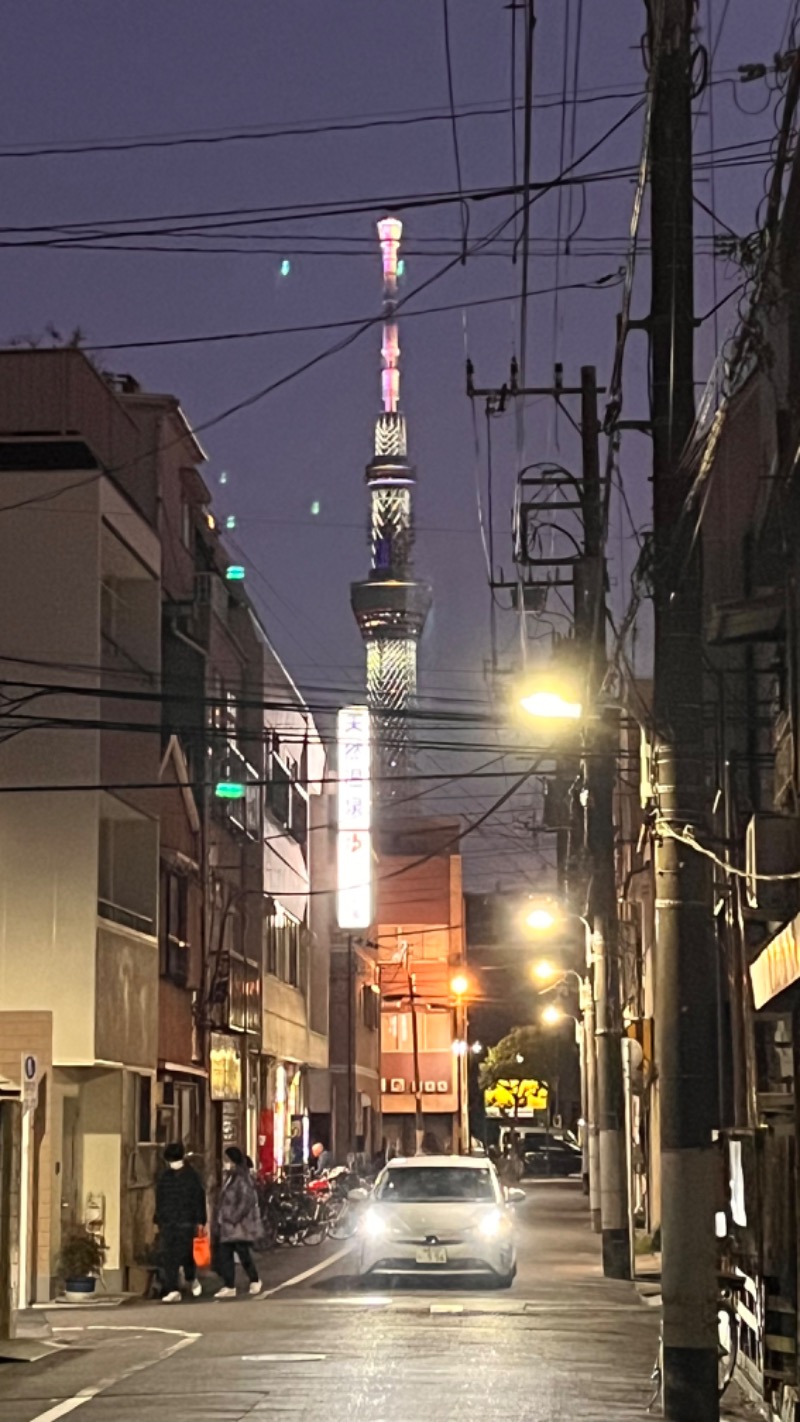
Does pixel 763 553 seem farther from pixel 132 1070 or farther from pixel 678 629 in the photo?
pixel 132 1070

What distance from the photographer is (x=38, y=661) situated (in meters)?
27.8

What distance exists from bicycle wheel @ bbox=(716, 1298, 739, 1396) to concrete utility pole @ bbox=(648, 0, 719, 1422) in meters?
0.43

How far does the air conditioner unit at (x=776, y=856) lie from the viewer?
14062 mm

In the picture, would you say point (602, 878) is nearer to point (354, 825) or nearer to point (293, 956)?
point (293, 956)

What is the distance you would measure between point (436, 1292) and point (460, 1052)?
2427 inches

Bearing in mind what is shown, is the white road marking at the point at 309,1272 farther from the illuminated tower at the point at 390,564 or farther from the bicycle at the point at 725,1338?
the illuminated tower at the point at 390,564

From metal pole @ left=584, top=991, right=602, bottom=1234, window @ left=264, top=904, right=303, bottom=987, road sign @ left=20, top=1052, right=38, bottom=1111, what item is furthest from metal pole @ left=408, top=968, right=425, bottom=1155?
road sign @ left=20, top=1052, right=38, bottom=1111

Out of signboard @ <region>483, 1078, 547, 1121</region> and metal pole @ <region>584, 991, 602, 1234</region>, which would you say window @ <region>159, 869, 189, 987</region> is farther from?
signboard @ <region>483, 1078, 547, 1121</region>

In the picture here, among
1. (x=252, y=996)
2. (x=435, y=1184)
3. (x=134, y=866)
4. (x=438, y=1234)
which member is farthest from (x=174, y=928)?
(x=438, y=1234)

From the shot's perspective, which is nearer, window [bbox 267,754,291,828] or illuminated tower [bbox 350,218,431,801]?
window [bbox 267,754,291,828]

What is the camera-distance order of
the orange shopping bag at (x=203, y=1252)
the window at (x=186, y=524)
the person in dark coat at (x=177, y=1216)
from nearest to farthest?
the person in dark coat at (x=177, y=1216), the orange shopping bag at (x=203, y=1252), the window at (x=186, y=524)

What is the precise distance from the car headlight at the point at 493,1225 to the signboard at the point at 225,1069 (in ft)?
42.9

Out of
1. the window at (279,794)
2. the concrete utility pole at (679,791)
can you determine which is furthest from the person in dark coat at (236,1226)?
the window at (279,794)

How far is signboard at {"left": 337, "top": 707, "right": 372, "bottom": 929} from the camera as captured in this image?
5394 centimetres
